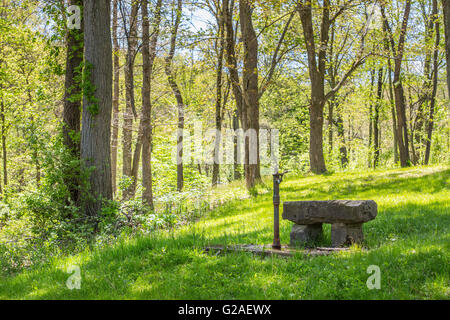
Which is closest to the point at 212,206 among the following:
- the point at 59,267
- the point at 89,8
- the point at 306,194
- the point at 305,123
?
the point at 306,194

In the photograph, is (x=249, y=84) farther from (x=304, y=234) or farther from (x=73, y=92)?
(x=304, y=234)

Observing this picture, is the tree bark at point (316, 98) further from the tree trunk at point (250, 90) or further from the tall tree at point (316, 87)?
the tree trunk at point (250, 90)

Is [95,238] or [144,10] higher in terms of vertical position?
[144,10]

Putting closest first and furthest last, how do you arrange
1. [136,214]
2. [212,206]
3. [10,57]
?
1. [136,214]
2. [212,206]
3. [10,57]

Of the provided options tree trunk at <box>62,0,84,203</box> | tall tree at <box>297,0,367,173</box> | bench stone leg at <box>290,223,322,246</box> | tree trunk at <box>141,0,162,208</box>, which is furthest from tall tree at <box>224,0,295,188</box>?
bench stone leg at <box>290,223,322,246</box>

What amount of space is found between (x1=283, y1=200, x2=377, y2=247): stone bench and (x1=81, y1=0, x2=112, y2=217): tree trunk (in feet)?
18.1

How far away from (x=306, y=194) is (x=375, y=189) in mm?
2057

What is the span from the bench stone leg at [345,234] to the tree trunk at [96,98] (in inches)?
241

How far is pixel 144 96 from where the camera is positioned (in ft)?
52.7

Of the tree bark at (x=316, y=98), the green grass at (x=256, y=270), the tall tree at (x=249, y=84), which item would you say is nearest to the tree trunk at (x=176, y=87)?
the tall tree at (x=249, y=84)

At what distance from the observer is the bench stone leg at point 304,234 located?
6.16 metres

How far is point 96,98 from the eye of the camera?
10000mm

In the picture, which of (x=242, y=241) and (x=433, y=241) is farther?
(x=242, y=241)

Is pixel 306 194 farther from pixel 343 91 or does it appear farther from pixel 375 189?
pixel 343 91
